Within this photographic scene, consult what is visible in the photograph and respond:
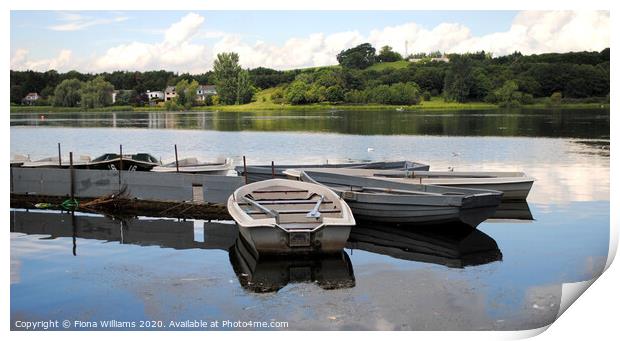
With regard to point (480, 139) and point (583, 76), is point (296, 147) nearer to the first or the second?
point (480, 139)

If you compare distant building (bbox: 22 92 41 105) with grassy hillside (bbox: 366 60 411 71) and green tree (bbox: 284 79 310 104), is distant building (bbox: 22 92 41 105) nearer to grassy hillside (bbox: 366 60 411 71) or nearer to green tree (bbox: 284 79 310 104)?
green tree (bbox: 284 79 310 104)

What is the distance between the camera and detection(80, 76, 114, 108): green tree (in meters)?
63.4

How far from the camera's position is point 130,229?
725 inches

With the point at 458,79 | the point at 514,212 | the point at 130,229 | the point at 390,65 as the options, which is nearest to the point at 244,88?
the point at 390,65

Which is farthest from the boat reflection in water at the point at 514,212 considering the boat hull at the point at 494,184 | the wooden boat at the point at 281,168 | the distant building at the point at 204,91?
the distant building at the point at 204,91

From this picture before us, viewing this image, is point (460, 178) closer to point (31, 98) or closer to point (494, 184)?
point (494, 184)

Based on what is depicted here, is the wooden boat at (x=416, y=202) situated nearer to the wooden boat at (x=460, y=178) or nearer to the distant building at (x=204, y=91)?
the wooden boat at (x=460, y=178)

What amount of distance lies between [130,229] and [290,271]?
6.15m

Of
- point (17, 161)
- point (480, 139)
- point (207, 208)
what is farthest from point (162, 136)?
A: point (207, 208)

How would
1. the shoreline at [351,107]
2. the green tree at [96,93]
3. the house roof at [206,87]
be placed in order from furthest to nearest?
1. the house roof at [206,87]
2. the shoreline at [351,107]
3. the green tree at [96,93]

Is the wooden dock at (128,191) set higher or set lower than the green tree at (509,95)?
lower

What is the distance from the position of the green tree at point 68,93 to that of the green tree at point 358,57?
32694 millimetres

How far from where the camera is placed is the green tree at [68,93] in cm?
5454

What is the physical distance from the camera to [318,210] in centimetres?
1552
